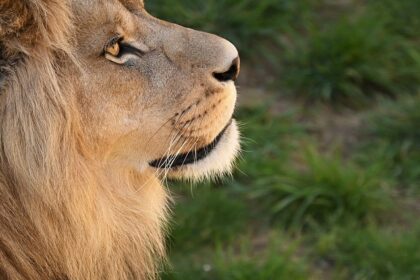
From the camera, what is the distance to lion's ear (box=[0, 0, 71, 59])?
268 centimetres

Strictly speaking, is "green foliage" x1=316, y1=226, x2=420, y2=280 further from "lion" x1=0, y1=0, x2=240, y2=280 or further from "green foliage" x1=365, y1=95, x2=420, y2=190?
"lion" x1=0, y1=0, x2=240, y2=280

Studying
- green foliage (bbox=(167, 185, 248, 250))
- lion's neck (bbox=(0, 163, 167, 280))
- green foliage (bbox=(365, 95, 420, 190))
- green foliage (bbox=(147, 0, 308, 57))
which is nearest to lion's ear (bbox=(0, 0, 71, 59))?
lion's neck (bbox=(0, 163, 167, 280))

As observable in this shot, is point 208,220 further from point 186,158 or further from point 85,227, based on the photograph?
point 85,227

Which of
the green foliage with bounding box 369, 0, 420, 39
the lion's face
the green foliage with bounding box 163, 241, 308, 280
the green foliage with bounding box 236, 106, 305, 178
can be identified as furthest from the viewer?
the green foliage with bounding box 369, 0, 420, 39

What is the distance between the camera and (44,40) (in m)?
2.78

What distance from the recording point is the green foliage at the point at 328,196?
451 cm

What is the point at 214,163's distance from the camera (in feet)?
10.6

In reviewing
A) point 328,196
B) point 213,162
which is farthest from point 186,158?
point 328,196

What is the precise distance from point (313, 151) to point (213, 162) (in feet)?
5.12

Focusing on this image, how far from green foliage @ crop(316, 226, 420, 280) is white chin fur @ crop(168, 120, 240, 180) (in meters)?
1.20

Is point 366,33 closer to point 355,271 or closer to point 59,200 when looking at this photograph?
point 355,271

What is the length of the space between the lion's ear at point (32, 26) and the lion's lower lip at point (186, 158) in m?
0.52

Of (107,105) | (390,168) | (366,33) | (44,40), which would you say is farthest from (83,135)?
(366,33)

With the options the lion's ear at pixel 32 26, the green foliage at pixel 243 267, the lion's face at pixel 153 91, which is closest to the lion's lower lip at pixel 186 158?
the lion's face at pixel 153 91
